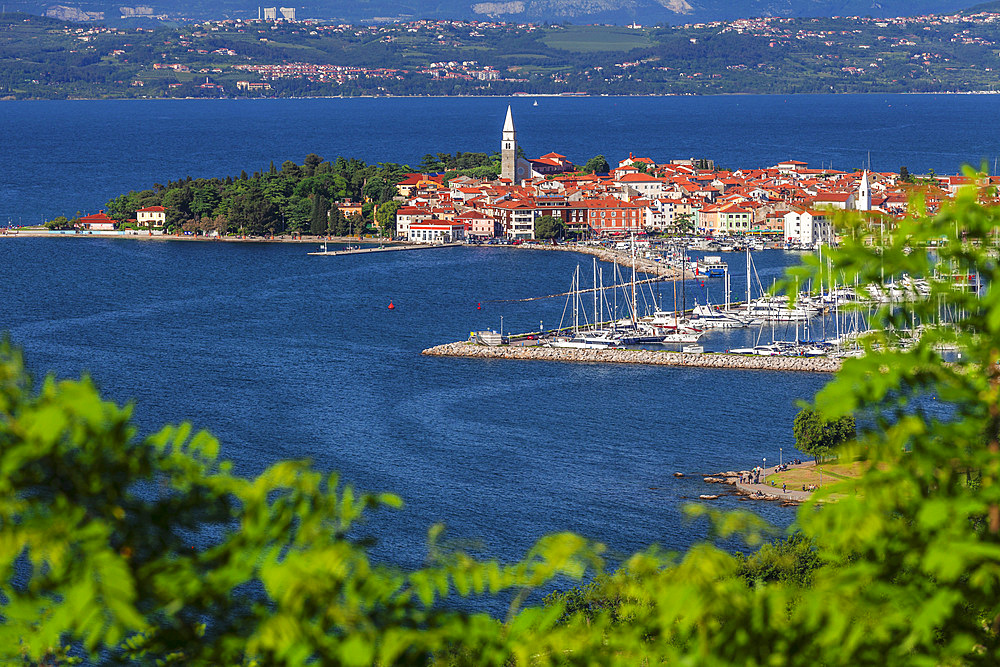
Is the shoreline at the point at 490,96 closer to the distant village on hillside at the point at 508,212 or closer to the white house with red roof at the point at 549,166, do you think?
the white house with red roof at the point at 549,166

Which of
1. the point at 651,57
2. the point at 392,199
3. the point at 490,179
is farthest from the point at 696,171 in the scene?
the point at 651,57

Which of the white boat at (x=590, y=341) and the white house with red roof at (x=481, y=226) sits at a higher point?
the white house with red roof at (x=481, y=226)

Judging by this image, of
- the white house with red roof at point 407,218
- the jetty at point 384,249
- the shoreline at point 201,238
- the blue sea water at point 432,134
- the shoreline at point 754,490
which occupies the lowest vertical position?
the shoreline at point 754,490

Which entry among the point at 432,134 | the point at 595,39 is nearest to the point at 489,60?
the point at 595,39

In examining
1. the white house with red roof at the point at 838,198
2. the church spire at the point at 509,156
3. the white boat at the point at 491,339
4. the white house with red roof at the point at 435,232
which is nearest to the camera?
the white boat at the point at 491,339

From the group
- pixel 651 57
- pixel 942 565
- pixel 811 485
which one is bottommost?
pixel 811 485

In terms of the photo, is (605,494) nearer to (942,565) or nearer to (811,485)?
(811,485)

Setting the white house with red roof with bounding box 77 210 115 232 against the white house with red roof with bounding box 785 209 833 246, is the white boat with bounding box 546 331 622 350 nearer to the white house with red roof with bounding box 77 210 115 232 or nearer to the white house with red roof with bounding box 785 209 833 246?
the white house with red roof with bounding box 785 209 833 246

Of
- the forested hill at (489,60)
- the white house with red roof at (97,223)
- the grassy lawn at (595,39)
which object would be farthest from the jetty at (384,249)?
the grassy lawn at (595,39)
